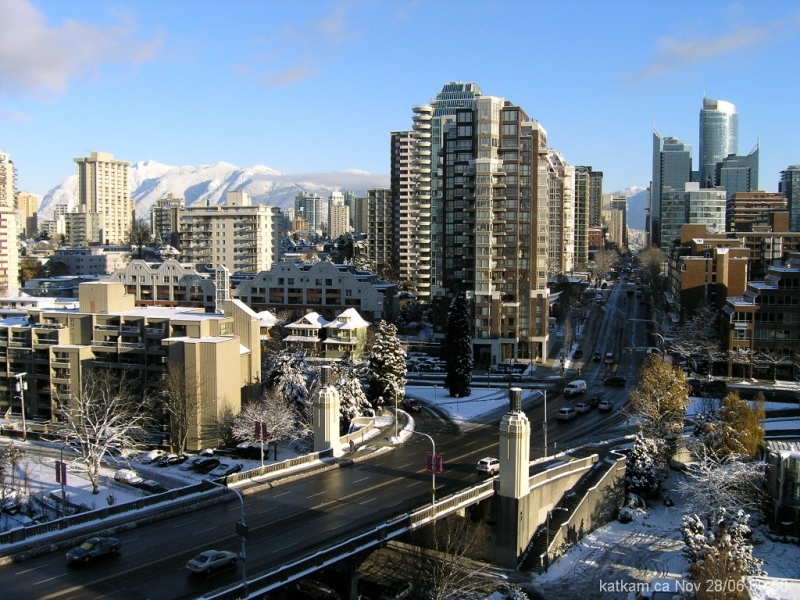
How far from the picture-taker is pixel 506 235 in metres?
79.6

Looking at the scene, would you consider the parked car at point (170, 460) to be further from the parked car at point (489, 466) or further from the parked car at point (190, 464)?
the parked car at point (489, 466)

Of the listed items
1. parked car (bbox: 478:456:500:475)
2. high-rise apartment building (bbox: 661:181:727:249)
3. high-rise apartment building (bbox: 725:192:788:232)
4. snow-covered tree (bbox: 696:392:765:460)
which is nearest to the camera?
parked car (bbox: 478:456:500:475)

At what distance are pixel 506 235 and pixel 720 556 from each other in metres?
52.4

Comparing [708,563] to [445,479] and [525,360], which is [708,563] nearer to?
[445,479]

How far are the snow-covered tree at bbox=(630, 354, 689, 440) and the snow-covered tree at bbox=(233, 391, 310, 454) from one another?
2106 cm

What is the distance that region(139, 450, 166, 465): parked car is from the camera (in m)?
46.2

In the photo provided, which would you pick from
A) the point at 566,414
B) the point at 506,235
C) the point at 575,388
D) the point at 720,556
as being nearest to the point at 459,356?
the point at 575,388

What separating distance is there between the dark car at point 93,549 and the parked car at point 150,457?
18.8 metres

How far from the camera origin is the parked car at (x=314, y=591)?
3075cm

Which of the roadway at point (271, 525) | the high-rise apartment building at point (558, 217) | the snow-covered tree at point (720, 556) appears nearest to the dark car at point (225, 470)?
the roadway at point (271, 525)

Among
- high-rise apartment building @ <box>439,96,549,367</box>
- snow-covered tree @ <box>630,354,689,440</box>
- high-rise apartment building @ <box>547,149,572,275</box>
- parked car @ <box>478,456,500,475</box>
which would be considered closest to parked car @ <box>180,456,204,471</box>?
parked car @ <box>478,456,500,475</box>

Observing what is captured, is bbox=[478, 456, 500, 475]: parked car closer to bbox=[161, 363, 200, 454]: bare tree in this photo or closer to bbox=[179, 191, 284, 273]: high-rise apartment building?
bbox=[161, 363, 200, 454]: bare tree

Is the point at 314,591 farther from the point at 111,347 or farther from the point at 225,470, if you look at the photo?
the point at 111,347

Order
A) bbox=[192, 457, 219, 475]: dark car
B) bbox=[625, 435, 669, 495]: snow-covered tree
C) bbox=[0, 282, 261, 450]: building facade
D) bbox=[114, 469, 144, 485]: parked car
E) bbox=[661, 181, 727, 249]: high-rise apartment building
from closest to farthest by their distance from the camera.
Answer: bbox=[114, 469, 144, 485]: parked car → bbox=[192, 457, 219, 475]: dark car → bbox=[625, 435, 669, 495]: snow-covered tree → bbox=[0, 282, 261, 450]: building facade → bbox=[661, 181, 727, 249]: high-rise apartment building
